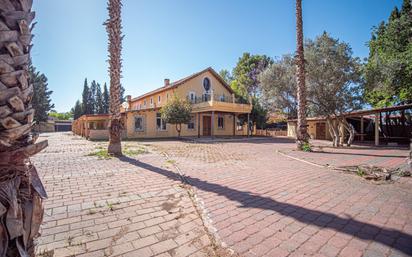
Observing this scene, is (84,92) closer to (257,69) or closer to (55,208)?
(257,69)

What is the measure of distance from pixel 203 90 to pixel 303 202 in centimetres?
2296

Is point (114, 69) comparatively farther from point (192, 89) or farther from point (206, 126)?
point (206, 126)

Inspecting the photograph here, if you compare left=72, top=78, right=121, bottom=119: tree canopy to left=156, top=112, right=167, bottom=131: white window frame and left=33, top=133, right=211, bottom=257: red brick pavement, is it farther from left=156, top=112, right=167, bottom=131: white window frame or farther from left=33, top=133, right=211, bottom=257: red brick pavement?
left=33, top=133, right=211, bottom=257: red brick pavement

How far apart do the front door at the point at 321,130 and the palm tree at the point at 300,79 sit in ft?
46.5

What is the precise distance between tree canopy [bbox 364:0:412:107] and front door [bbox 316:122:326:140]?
17.9 feet

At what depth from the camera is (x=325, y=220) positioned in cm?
302

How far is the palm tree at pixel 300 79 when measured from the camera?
11.2 m

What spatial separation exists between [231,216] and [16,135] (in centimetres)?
286

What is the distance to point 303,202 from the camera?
3725 mm

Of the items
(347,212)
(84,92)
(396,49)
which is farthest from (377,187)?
(84,92)

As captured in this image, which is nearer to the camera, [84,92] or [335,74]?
[335,74]

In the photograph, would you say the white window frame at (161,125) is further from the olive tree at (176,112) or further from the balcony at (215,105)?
the balcony at (215,105)

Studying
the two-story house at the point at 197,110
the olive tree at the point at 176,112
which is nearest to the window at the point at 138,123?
the two-story house at the point at 197,110

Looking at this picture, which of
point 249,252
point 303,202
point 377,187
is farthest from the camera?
point 377,187
